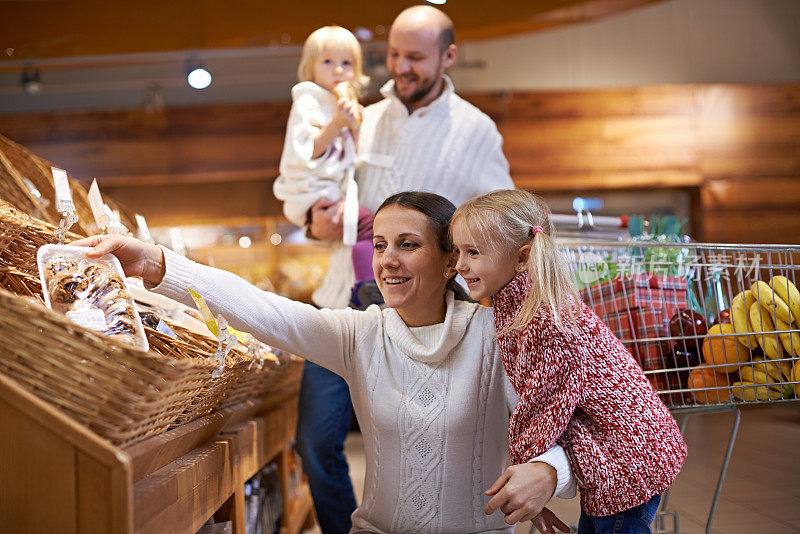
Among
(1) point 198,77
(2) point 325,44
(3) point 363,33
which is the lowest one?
(2) point 325,44

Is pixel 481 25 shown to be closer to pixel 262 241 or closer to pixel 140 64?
pixel 262 241

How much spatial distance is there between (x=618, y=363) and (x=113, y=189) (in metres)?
5.17

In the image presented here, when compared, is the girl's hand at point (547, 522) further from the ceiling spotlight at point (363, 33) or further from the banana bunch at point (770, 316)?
the ceiling spotlight at point (363, 33)

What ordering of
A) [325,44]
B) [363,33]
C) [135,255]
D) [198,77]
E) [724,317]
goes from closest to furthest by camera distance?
[135,255], [724,317], [325,44], [363,33], [198,77]

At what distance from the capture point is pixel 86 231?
165cm

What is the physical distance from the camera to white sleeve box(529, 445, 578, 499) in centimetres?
123

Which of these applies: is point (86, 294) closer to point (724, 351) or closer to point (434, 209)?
point (434, 209)

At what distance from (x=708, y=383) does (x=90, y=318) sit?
1.41 m

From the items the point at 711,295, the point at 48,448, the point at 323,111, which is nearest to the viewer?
the point at 48,448

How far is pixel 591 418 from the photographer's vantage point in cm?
129

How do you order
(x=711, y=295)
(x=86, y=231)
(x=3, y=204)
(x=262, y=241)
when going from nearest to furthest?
(x=3, y=204) < (x=86, y=231) < (x=711, y=295) < (x=262, y=241)

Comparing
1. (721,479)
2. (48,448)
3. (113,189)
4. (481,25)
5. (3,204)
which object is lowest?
(721,479)

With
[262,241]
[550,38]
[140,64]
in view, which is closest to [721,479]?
[262,241]

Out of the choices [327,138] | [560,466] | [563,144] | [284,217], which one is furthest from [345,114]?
[563,144]
